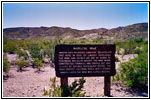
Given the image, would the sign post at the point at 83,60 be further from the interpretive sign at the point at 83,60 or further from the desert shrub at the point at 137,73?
the desert shrub at the point at 137,73

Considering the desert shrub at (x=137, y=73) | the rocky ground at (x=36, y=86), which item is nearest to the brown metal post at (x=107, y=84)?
the rocky ground at (x=36, y=86)

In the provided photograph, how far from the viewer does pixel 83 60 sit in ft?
17.3

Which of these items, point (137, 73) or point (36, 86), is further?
point (36, 86)

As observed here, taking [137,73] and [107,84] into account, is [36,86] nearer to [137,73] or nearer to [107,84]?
[107,84]

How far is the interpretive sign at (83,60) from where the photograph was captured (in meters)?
5.20

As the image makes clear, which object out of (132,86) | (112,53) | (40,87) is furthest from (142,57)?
(40,87)

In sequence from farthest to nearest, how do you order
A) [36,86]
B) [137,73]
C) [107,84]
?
1. [36,86]
2. [137,73]
3. [107,84]

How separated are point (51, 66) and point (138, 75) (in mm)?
5744

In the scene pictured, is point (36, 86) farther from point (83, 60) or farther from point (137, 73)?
point (137, 73)

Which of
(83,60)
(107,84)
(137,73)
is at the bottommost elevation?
(107,84)

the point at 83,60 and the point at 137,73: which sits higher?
the point at 83,60

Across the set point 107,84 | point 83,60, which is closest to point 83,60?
point 83,60

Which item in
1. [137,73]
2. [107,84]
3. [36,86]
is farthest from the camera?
[36,86]

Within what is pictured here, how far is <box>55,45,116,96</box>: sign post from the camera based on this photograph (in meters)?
5.20
